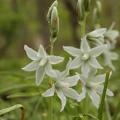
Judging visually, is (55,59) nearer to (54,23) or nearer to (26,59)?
(54,23)

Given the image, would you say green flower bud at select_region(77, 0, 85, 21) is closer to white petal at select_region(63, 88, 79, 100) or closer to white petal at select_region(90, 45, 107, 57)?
white petal at select_region(90, 45, 107, 57)

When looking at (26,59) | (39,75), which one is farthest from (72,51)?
(26,59)

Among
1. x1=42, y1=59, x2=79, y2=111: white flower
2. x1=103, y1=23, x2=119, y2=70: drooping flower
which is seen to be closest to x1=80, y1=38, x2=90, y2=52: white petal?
x1=42, y1=59, x2=79, y2=111: white flower

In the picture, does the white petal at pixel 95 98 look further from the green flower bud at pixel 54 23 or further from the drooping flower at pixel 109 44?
the drooping flower at pixel 109 44

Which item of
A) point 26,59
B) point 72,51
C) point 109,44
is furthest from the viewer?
point 26,59

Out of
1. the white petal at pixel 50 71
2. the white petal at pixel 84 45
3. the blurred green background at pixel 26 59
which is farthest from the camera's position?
the blurred green background at pixel 26 59

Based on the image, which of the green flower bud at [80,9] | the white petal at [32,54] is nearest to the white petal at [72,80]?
the white petal at [32,54]
